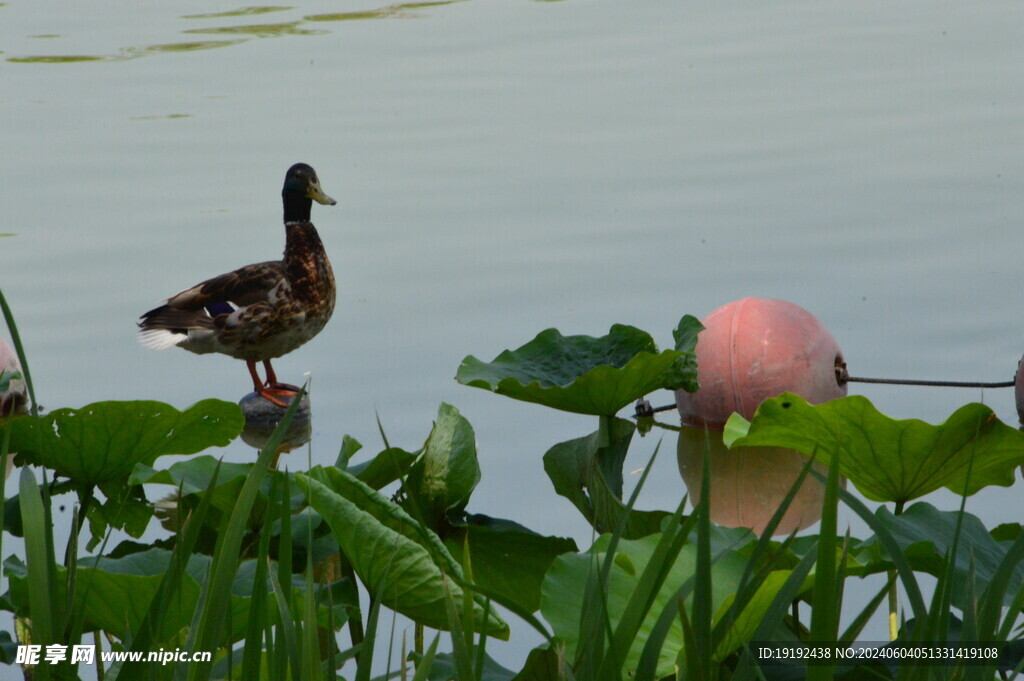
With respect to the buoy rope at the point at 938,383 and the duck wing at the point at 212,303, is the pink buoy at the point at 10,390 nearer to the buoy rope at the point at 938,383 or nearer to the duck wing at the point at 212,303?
the duck wing at the point at 212,303

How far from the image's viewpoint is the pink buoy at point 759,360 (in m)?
3.48

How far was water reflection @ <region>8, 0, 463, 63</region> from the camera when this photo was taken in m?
9.17

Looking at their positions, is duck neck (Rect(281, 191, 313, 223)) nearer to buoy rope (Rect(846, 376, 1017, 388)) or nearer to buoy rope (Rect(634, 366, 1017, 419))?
buoy rope (Rect(634, 366, 1017, 419))

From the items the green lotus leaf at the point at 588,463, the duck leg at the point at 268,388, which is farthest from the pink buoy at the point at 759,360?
the duck leg at the point at 268,388

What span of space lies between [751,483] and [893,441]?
1.00 metres

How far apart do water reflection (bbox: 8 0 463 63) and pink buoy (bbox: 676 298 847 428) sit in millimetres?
6382

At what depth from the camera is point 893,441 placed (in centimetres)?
225

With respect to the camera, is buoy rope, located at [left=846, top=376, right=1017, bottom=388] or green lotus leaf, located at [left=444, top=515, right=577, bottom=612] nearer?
green lotus leaf, located at [left=444, top=515, right=577, bottom=612]

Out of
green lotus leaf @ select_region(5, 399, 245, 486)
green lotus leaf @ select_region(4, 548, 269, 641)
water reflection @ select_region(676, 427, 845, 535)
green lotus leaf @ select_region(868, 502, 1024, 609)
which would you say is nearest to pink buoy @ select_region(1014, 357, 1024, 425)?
water reflection @ select_region(676, 427, 845, 535)

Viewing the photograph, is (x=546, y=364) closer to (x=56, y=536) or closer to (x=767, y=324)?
(x=767, y=324)

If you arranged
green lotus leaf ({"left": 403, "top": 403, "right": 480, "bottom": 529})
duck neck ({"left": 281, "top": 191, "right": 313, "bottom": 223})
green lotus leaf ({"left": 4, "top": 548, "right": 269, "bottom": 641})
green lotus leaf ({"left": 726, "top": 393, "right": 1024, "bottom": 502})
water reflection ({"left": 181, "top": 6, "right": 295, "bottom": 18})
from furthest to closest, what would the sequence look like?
water reflection ({"left": 181, "top": 6, "right": 295, "bottom": 18}) < duck neck ({"left": 281, "top": 191, "right": 313, "bottom": 223}) < green lotus leaf ({"left": 403, "top": 403, "right": 480, "bottom": 529}) < green lotus leaf ({"left": 726, "top": 393, "right": 1024, "bottom": 502}) < green lotus leaf ({"left": 4, "top": 548, "right": 269, "bottom": 641})

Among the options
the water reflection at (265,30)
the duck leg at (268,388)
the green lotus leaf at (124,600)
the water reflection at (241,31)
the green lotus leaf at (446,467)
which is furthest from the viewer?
the water reflection at (265,30)

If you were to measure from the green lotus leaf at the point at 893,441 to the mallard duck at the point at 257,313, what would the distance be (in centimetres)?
169

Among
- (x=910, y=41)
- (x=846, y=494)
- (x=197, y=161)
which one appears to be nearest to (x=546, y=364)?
(x=846, y=494)
